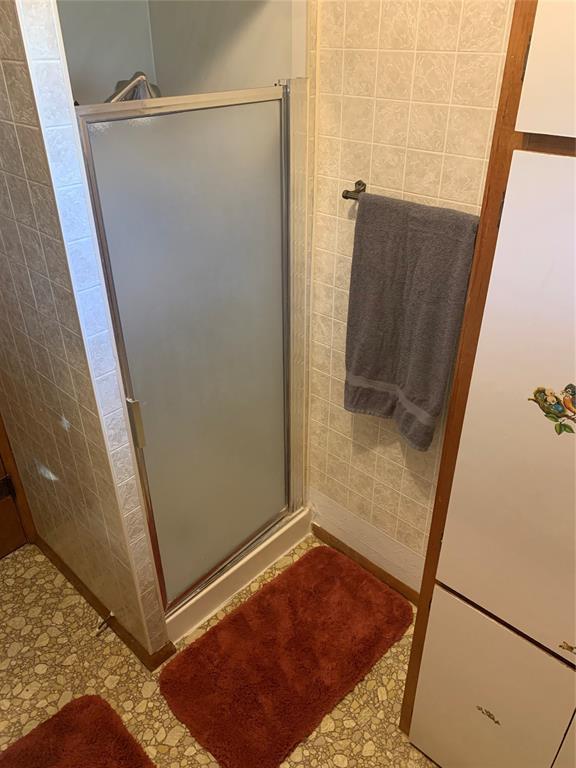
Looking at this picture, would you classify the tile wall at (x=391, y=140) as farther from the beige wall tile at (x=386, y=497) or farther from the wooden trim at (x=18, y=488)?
the wooden trim at (x=18, y=488)

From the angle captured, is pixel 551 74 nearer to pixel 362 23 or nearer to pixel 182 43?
pixel 362 23

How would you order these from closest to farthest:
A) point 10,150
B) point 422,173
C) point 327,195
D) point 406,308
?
1. point 10,150
2. point 422,173
3. point 406,308
4. point 327,195

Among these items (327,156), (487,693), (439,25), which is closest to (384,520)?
(487,693)

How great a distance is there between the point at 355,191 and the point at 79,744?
1.67 m

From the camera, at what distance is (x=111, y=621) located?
1.95 metres

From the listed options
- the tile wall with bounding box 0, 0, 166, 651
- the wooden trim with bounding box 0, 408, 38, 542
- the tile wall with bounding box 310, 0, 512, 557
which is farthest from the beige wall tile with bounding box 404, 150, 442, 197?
the wooden trim with bounding box 0, 408, 38, 542

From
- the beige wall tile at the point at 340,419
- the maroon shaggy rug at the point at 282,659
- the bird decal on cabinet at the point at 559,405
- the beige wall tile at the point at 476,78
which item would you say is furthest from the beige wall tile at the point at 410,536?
the beige wall tile at the point at 476,78

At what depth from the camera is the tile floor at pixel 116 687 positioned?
5.41ft

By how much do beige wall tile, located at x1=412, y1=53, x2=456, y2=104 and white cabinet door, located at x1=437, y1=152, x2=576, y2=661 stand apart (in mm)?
552

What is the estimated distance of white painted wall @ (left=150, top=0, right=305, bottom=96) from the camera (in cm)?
156

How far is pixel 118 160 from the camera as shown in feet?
4.16

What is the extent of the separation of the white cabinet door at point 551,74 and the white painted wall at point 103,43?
151 centimetres

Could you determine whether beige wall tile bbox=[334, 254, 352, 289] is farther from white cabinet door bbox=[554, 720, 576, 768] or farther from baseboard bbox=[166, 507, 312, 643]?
white cabinet door bbox=[554, 720, 576, 768]

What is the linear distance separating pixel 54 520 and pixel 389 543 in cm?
112
